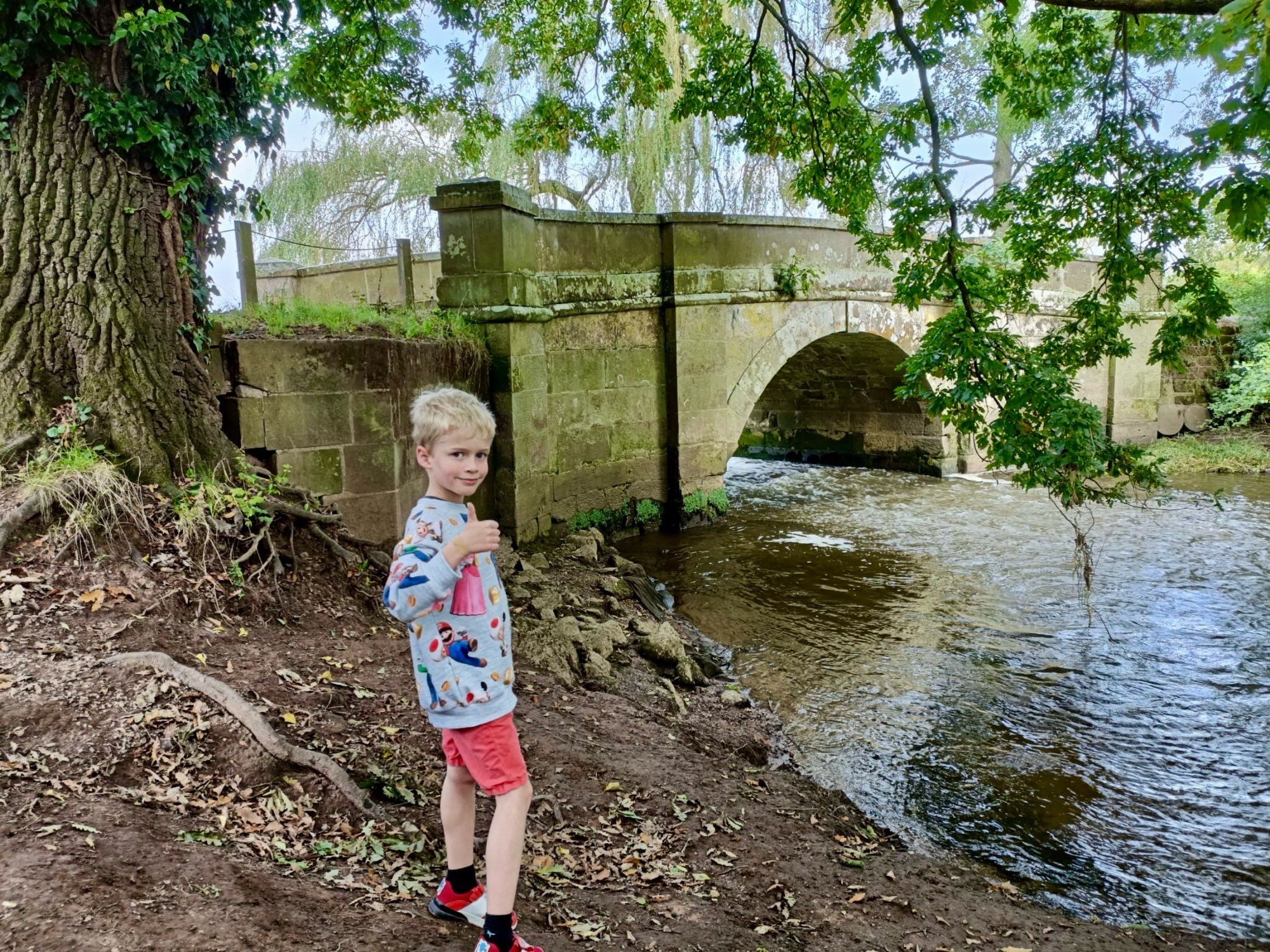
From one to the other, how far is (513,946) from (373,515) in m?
4.11

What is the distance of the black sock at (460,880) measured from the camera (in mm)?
2314

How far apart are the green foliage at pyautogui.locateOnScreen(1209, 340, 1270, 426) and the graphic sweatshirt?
16.7 m

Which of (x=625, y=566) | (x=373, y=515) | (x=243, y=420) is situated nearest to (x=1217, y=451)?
(x=625, y=566)

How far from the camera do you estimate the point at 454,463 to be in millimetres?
2205

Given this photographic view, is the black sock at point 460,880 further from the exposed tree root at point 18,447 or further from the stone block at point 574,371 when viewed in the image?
the stone block at point 574,371

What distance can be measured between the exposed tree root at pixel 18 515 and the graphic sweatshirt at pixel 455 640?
2.15 m

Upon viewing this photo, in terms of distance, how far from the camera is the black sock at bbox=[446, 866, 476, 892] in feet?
7.59

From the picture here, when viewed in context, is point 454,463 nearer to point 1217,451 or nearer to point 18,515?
point 18,515

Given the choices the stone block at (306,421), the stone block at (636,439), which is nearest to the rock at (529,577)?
the stone block at (306,421)

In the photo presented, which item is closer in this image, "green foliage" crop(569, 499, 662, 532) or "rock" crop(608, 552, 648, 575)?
"rock" crop(608, 552, 648, 575)

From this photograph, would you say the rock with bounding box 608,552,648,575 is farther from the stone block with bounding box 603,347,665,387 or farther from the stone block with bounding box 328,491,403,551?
the stone block with bounding box 328,491,403,551

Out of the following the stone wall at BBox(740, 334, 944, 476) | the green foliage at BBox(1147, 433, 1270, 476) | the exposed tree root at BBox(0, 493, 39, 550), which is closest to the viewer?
the exposed tree root at BBox(0, 493, 39, 550)

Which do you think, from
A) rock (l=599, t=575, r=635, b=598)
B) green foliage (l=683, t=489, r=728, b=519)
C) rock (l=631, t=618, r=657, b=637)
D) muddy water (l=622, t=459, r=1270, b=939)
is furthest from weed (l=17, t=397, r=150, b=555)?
green foliage (l=683, t=489, r=728, b=519)

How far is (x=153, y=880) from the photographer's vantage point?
205cm
